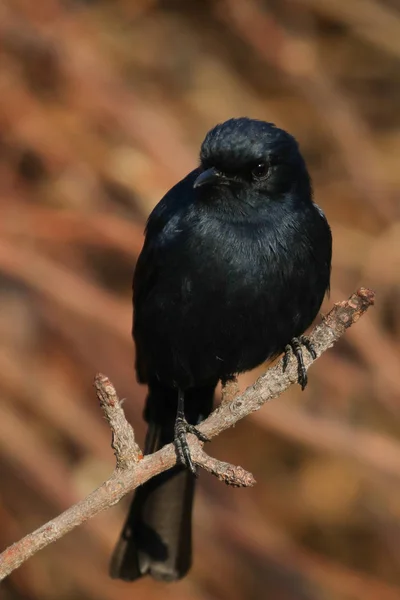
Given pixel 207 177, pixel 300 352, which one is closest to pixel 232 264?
pixel 207 177

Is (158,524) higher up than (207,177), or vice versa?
(207,177)

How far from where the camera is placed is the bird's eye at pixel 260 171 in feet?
13.0

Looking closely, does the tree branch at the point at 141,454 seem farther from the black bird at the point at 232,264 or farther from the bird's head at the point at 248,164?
the bird's head at the point at 248,164

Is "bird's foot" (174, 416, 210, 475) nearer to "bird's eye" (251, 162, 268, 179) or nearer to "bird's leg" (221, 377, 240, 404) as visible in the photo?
"bird's leg" (221, 377, 240, 404)

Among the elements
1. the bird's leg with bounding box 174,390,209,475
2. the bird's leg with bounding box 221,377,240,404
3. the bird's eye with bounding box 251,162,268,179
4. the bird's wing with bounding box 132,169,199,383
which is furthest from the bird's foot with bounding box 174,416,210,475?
the bird's eye with bounding box 251,162,268,179

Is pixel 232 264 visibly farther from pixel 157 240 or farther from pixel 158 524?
pixel 158 524

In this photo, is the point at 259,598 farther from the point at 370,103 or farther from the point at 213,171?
the point at 213,171

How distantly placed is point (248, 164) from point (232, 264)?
1.25 ft

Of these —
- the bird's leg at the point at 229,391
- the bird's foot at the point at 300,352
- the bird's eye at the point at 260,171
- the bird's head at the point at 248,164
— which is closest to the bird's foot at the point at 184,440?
the bird's leg at the point at 229,391

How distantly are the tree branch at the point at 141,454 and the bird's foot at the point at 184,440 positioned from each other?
1.4 inches

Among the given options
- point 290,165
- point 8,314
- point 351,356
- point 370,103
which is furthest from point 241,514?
point 290,165

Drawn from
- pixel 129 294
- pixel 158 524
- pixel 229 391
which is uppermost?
pixel 229 391

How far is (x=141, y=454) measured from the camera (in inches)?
127

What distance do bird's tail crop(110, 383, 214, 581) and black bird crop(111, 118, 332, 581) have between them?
39 centimetres
